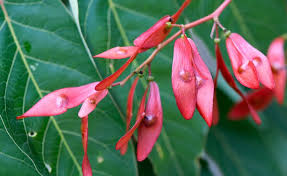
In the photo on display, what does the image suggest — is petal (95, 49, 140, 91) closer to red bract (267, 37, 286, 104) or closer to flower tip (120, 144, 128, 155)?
flower tip (120, 144, 128, 155)

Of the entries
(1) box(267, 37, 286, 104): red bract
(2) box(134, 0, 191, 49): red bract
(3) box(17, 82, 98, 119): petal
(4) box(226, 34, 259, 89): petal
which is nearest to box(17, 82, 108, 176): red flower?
(3) box(17, 82, 98, 119): petal

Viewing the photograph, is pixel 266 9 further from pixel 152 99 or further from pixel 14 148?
pixel 14 148

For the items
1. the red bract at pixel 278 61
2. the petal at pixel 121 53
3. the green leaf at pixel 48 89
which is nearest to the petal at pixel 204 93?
the petal at pixel 121 53

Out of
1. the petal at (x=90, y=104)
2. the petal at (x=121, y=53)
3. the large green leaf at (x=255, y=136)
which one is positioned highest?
the petal at (x=121, y=53)

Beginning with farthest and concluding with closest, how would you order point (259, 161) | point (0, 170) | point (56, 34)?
1. point (259, 161)
2. point (56, 34)
3. point (0, 170)

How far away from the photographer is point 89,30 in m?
0.70

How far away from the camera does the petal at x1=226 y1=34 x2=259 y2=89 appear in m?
0.54

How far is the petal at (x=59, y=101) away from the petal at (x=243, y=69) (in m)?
0.23

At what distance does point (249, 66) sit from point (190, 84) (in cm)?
11

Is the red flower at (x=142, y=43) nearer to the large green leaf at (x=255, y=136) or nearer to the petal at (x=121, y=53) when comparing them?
the petal at (x=121, y=53)

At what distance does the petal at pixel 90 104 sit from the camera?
0.54 metres

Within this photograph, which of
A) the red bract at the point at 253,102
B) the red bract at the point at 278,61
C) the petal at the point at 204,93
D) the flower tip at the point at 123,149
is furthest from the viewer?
the red bract at the point at 253,102

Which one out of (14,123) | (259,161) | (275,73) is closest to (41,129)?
(14,123)

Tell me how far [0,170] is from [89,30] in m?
0.31
